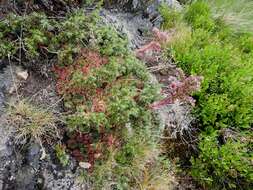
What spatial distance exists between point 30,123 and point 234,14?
356 cm

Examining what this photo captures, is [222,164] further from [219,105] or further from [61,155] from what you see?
[61,155]

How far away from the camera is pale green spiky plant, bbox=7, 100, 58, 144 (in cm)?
267

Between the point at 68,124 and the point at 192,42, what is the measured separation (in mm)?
2046

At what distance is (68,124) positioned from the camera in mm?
2758

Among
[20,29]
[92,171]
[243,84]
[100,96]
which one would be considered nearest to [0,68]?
[20,29]

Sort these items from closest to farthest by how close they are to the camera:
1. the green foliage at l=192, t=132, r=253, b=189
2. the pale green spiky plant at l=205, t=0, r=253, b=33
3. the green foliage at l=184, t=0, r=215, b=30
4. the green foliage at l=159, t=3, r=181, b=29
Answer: the green foliage at l=192, t=132, r=253, b=189 < the green foliage at l=159, t=3, r=181, b=29 < the green foliage at l=184, t=0, r=215, b=30 < the pale green spiky plant at l=205, t=0, r=253, b=33

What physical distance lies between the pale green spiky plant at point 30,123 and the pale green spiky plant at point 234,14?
3.06 metres

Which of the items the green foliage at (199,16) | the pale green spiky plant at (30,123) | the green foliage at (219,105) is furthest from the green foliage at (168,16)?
the pale green spiky plant at (30,123)

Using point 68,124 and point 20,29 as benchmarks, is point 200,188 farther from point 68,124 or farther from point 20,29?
point 20,29

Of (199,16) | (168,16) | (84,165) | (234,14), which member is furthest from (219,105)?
(234,14)

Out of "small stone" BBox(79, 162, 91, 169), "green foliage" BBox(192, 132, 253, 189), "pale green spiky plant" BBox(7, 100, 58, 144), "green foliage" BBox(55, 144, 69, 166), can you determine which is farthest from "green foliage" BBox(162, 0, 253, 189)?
"pale green spiky plant" BBox(7, 100, 58, 144)

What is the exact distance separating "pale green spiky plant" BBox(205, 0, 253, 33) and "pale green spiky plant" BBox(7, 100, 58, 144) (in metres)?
3.06

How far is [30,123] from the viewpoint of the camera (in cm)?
269

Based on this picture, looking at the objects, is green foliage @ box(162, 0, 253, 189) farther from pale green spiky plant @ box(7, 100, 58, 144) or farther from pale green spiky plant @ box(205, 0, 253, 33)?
pale green spiky plant @ box(7, 100, 58, 144)
